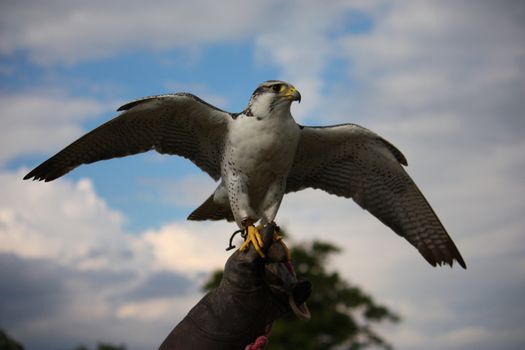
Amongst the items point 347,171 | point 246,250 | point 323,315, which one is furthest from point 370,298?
point 246,250

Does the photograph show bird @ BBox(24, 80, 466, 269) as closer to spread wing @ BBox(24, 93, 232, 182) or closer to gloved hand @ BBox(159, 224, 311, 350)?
spread wing @ BBox(24, 93, 232, 182)

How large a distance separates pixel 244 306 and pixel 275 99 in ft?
5.34

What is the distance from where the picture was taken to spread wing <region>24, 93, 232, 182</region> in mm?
4828

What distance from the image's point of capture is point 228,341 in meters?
3.41

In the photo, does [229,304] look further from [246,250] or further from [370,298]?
[370,298]

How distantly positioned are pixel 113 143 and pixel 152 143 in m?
0.31

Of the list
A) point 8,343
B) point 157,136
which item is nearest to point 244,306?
point 157,136

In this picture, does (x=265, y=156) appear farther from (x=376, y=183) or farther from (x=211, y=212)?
(x=376, y=183)

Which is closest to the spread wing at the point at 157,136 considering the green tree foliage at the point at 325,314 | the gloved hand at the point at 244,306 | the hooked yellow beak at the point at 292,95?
the hooked yellow beak at the point at 292,95

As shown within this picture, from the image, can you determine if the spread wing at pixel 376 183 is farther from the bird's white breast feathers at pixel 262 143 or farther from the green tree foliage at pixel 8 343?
the green tree foliage at pixel 8 343

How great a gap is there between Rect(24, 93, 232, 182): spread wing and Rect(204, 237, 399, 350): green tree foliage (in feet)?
41.6

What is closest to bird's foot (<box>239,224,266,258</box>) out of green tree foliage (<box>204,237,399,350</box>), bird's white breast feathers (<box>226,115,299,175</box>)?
bird's white breast feathers (<box>226,115,299,175</box>)

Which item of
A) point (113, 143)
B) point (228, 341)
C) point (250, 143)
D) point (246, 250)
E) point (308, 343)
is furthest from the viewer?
point (308, 343)

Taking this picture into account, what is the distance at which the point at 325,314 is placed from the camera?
18.1m
